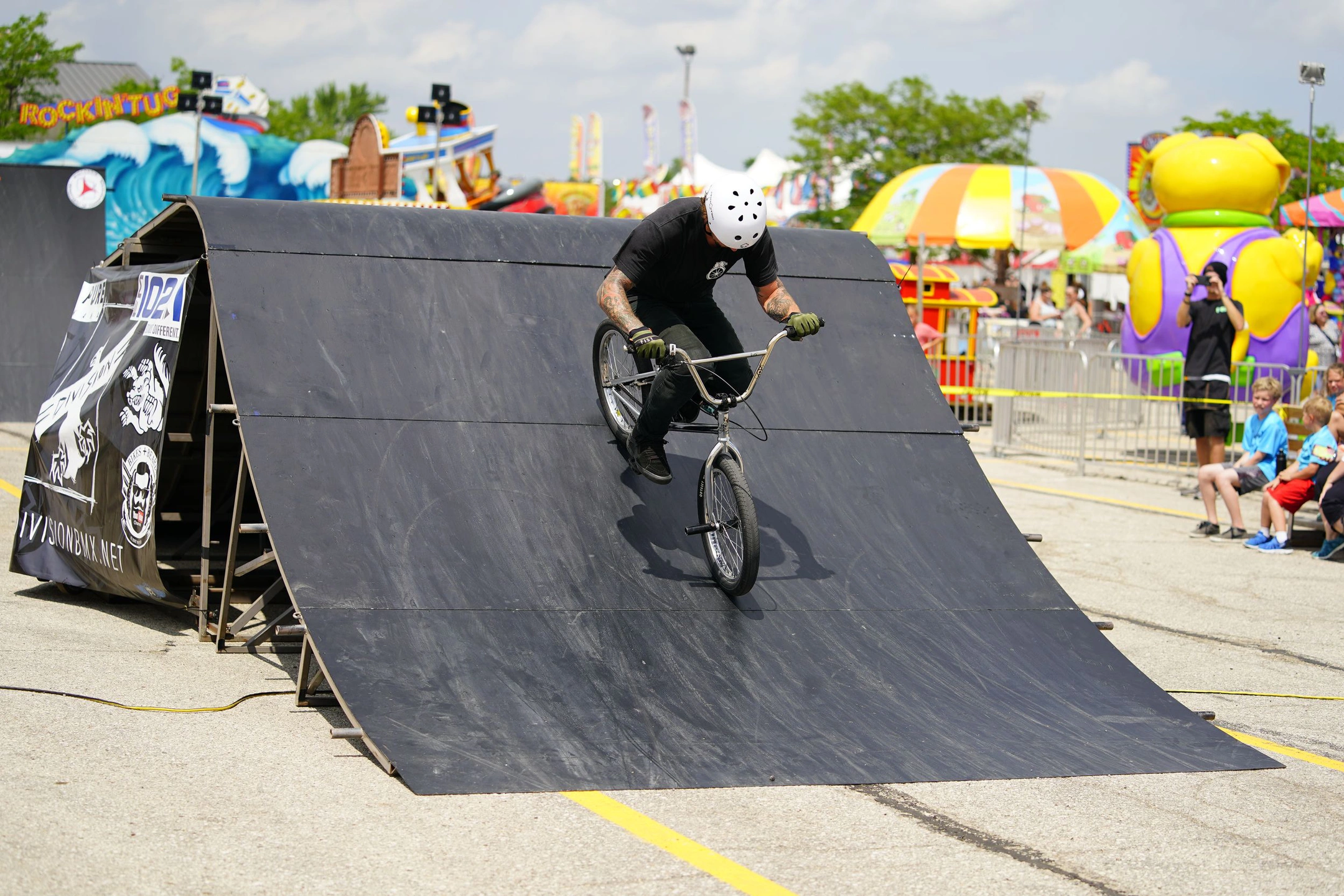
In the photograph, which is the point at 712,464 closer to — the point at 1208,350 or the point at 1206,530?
the point at 1206,530

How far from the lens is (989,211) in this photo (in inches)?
1136

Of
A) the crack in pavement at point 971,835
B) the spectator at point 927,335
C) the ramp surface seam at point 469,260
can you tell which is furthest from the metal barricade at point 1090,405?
the crack in pavement at point 971,835

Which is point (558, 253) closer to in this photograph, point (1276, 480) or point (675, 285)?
point (675, 285)

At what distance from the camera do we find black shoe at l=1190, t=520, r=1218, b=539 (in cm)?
1280

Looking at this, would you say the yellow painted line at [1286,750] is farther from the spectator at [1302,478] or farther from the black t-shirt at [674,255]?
the spectator at [1302,478]

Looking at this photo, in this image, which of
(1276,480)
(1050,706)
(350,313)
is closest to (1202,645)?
(1050,706)

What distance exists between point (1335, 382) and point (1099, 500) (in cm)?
335

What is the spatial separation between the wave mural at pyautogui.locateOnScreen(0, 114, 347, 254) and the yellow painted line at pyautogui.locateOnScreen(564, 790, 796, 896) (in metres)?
42.2

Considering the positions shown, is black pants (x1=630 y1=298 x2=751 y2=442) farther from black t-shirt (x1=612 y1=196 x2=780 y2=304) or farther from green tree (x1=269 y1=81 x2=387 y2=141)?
green tree (x1=269 y1=81 x2=387 y2=141)

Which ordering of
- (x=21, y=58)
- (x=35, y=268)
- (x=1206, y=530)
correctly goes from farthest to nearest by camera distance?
(x=21, y=58) < (x=35, y=268) < (x=1206, y=530)

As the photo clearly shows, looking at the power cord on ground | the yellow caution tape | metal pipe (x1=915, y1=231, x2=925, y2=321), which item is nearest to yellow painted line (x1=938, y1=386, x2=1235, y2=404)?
metal pipe (x1=915, y1=231, x2=925, y2=321)

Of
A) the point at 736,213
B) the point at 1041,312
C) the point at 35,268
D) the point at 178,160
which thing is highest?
the point at 178,160

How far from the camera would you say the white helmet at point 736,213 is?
261 inches

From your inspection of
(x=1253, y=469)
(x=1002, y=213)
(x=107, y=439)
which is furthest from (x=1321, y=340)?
(x=107, y=439)
